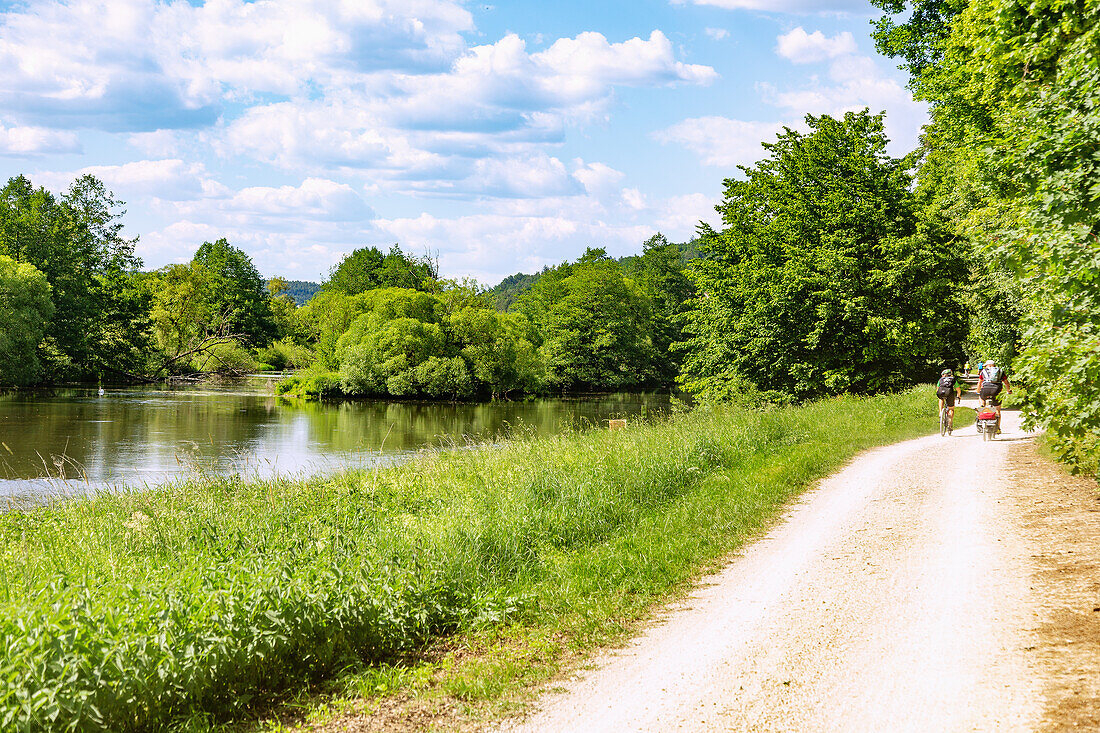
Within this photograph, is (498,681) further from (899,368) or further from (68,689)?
(899,368)

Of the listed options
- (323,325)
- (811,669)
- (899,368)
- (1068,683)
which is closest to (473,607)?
(811,669)

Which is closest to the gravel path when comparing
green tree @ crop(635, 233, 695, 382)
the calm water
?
the calm water

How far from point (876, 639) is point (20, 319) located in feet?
177

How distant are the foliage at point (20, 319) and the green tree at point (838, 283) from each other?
40.7 metres

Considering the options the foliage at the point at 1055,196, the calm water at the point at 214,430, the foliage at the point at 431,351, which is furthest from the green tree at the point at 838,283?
the foliage at the point at 431,351

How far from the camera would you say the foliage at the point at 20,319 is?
155 ft

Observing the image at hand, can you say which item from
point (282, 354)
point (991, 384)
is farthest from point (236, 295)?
point (991, 384)

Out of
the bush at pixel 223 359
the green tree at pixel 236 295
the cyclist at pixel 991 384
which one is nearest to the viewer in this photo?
the cyclist at pixel 991 384

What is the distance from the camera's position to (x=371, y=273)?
94688 mm

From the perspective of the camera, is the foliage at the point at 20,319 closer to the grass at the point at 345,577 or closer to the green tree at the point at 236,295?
the green tree at the point at 236,295

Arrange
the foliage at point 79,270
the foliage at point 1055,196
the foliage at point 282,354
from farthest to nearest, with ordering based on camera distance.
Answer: the foliage at point 282,354
the foliage at point 79,270
the foliage at point 1055,196

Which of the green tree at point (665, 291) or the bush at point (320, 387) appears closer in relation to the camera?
the bush at point (320, 387)

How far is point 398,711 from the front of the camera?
534 cm

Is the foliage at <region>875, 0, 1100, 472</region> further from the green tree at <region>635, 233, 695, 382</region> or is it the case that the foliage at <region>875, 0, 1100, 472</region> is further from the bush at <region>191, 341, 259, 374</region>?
the bush at <region>191, 341, 259, 374</region>
